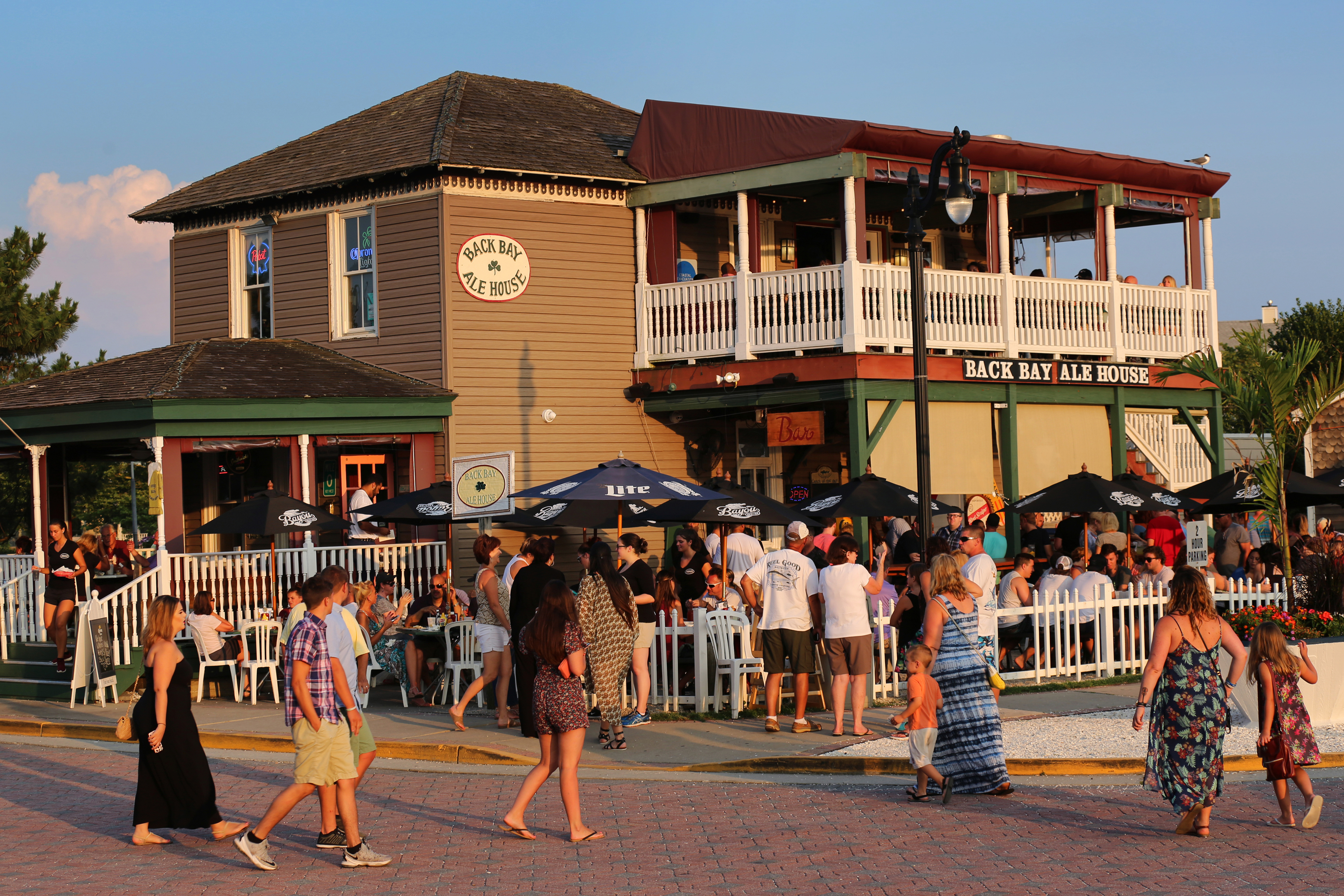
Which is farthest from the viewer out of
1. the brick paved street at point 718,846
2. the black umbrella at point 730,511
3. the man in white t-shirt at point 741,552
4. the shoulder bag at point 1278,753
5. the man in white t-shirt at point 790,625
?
the man in white t-shirt at point 741,552

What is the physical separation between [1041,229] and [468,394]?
1173 cm

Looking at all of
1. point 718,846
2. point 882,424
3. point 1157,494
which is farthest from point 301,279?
point 718,846

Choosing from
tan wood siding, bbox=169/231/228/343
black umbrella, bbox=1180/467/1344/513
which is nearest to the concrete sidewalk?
black umbrella, bbox=1180/467/1344/513

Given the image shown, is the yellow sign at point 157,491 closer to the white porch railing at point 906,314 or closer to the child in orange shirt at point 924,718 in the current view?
the white porch railing at point 906,314

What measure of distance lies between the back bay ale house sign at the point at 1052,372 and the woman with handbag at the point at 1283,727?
500 inches

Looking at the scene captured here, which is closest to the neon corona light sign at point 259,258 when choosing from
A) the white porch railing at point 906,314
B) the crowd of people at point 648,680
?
the white porch railing at point 906,314

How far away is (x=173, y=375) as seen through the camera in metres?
19.5

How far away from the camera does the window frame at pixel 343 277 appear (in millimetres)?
22250

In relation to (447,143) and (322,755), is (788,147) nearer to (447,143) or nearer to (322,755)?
(447,143)

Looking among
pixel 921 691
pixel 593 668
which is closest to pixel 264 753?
pixel 593 668

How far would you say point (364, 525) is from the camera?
20.6m

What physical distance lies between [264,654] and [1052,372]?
12.5 meters

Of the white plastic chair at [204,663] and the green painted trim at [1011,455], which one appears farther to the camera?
the green painted trim at [1011,455]

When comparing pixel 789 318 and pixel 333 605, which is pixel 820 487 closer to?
pixel 789 318
